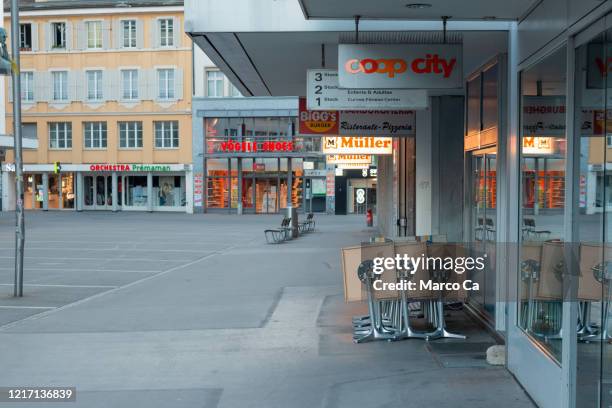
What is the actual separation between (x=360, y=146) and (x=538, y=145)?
12.5 meters

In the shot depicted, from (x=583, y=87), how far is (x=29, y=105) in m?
51.3

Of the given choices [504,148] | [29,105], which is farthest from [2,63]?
[29,105]

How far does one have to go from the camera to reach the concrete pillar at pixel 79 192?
172 feet

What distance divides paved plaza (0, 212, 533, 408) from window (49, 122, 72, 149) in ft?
115

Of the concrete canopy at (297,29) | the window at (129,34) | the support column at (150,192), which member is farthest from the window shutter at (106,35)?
the concrete canopy at (297,29)

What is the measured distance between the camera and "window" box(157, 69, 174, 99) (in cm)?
5041

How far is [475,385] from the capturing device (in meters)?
7.03

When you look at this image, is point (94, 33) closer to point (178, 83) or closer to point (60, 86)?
point (60, 86)

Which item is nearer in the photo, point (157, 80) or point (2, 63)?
point (2, 63)

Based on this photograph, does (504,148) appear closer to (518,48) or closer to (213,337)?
(518,48)

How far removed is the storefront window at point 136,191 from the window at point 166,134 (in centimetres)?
281

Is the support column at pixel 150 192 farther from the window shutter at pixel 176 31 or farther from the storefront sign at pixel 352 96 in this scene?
the storefront sign at pixel 352 96

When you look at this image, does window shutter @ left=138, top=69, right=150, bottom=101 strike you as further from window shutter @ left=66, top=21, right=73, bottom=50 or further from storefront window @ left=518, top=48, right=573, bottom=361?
storefront window @ left=518, top=48, right=573, bottom=361

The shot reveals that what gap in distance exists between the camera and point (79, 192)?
52.8m
